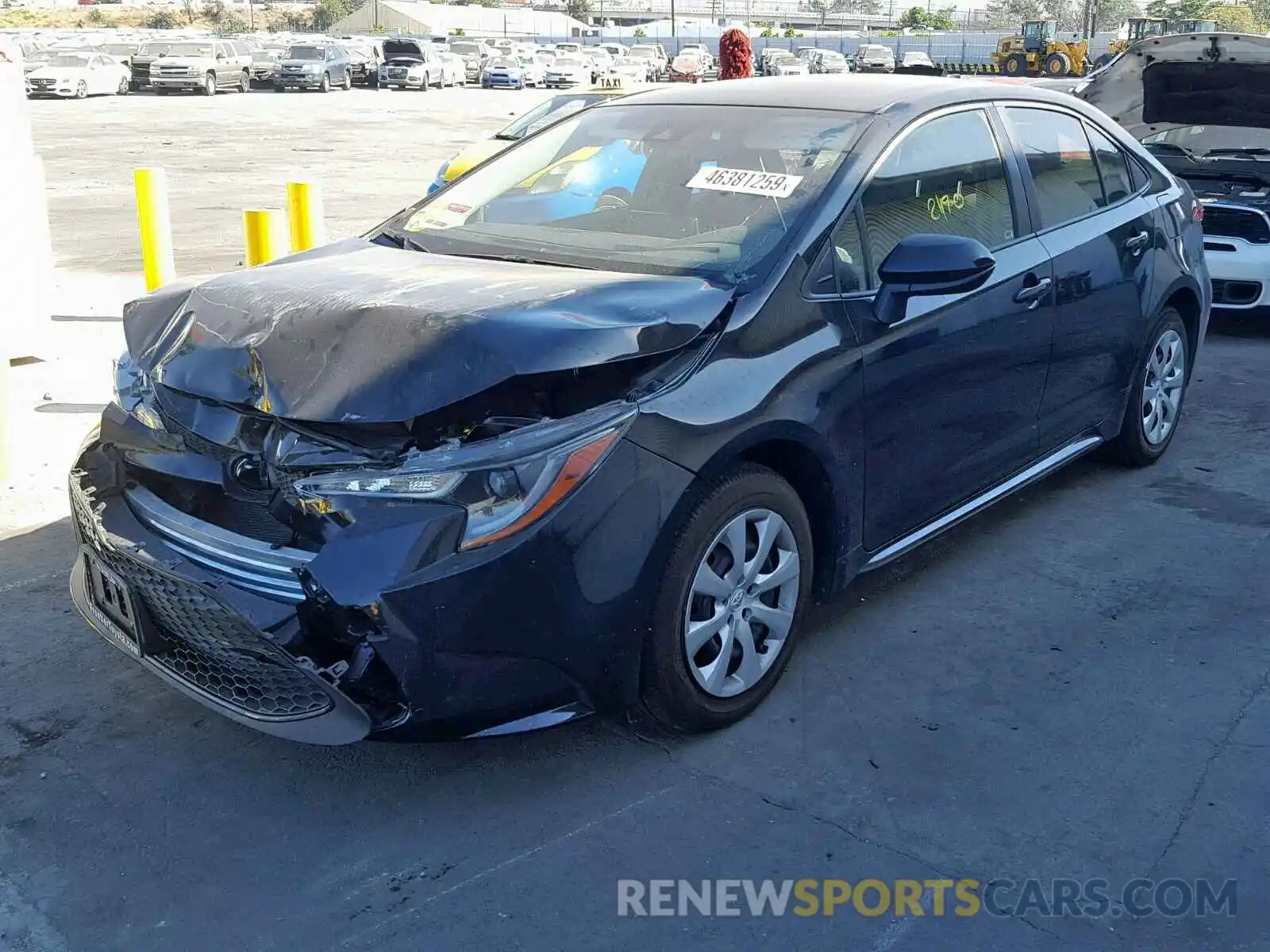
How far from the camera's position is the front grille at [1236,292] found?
26.0 ft

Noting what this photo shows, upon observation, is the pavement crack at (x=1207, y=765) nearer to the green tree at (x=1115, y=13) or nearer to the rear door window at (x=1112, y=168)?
the rear door window at (x=1112, y=168)

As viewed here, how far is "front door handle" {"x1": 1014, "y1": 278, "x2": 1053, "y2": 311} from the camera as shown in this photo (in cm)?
430

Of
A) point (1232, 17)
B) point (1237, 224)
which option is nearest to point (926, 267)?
point (1237, 224)

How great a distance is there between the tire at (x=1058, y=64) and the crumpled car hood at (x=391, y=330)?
193ft

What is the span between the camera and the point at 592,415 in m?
2.99

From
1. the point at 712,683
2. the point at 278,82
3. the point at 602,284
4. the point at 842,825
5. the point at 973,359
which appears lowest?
the point at 842,825

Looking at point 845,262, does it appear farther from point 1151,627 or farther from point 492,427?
point 1151,627

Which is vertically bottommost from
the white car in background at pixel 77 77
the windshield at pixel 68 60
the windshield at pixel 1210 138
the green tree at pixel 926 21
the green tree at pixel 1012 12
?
the windshield at pixel 1210 138

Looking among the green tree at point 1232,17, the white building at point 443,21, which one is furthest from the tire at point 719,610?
the white building at point 443,21

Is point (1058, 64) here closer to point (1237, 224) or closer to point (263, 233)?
point (1237, 224)

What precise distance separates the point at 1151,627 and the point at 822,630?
1085 millimetres

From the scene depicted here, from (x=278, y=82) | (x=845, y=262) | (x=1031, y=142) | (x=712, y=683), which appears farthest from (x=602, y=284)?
(x=278, y=82)

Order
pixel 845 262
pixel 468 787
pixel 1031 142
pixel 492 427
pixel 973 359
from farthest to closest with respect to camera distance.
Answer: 1. pixel 1031 142
2. pixel 973 359
3. pixel 845 262
4. pixel 468 787
5. pixel 492 427

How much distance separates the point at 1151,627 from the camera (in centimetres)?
417
